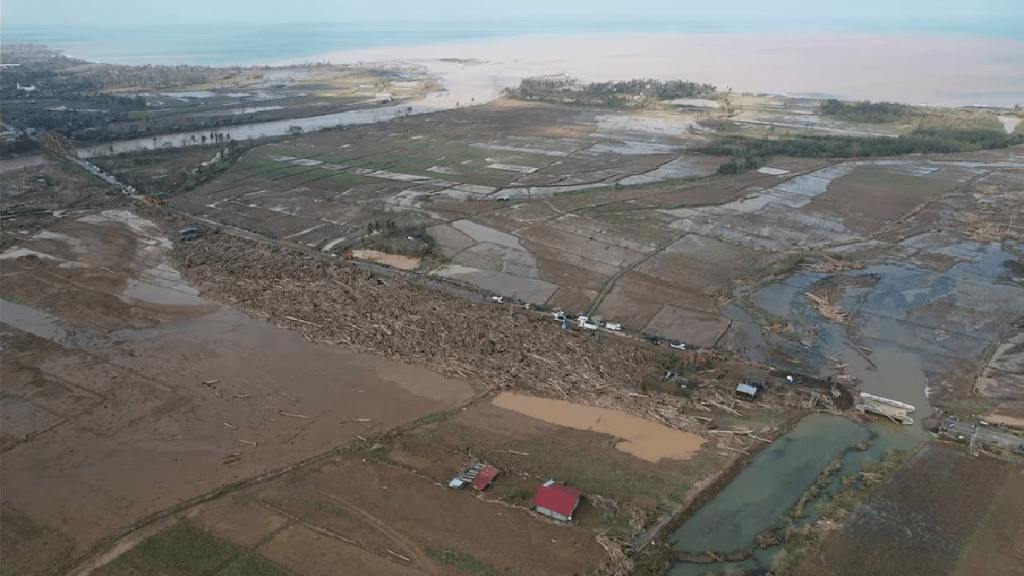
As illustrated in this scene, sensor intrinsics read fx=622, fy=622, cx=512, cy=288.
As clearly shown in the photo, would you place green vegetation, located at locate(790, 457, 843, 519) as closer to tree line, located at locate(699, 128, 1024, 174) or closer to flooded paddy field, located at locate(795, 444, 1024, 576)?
flooded paddy field, located at locate(795, 444, 1024, 576)

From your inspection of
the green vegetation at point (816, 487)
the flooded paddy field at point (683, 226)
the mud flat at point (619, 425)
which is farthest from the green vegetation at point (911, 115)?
the mud flat at point (619, 425)

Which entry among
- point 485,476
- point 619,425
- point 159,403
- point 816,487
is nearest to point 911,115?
point 816,487

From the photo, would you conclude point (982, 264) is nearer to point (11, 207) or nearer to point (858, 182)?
point (858, 182)

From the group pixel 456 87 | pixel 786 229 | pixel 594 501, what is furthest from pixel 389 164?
pixel 456 87

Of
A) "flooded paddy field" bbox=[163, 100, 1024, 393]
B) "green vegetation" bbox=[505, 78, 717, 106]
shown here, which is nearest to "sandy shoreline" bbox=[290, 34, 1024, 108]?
"green vegetation" bbox=[505, 78, 717, 106]

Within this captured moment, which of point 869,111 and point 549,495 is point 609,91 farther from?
Answer: point 549,495

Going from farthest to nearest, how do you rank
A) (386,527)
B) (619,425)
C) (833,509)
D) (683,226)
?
1. (683,226)
2. (619,425)
3. (833,509)
4. (386,527)
